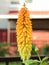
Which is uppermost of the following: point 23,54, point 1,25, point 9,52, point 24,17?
point 24,17

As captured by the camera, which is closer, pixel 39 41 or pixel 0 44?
pixel 0 44

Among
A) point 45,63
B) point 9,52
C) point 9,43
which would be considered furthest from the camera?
point 9,43

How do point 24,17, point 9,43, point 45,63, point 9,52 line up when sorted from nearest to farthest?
1. point 45,63
2. point 24,17
3. point 9,52
4. point 9,43

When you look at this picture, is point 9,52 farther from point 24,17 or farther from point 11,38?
point 24,17

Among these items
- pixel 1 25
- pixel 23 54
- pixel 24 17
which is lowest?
pixel 1 25

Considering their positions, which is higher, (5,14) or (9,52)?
(5,14)

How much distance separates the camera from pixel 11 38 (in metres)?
3.33

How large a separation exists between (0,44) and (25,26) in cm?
240

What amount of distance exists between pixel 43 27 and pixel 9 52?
586mm

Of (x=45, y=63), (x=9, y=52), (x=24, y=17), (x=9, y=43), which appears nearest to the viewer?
(x=45, y=63)

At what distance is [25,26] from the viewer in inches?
29.5

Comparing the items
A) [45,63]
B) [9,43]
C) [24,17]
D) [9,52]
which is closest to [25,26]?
[24,17]

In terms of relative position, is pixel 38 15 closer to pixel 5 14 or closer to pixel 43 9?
pixel 43 9

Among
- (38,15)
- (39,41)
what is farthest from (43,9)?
(39,41)
